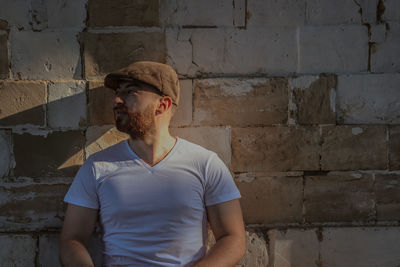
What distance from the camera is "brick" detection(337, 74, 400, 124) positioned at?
7.88 ft

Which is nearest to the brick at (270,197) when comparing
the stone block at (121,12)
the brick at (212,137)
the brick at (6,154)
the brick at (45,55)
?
the brick at (212,137)

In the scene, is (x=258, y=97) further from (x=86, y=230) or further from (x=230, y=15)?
(x=86, y=230)

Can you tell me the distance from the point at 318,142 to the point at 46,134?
6.34 ft

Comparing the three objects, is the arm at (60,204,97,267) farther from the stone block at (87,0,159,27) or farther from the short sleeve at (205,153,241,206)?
the stone block at (87,0,159,27)

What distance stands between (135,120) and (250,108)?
85 cm

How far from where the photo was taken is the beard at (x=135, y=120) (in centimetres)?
198

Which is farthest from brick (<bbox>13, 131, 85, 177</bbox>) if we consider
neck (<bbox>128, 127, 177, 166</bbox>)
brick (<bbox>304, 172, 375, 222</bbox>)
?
brick (<bbox>304, 172, 375, 222</bbox>)

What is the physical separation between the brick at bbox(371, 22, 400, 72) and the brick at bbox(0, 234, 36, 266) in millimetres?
2729

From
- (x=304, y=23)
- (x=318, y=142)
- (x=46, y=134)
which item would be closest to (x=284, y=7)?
(x=304, y=23)

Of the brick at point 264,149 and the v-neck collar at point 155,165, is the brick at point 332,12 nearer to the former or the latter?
the brick at point 264,149

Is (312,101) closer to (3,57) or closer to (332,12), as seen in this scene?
(332,12)

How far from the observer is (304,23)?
2400 mm

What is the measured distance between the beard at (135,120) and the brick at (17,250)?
1093 mm

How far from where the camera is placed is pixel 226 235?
1.96 metres
